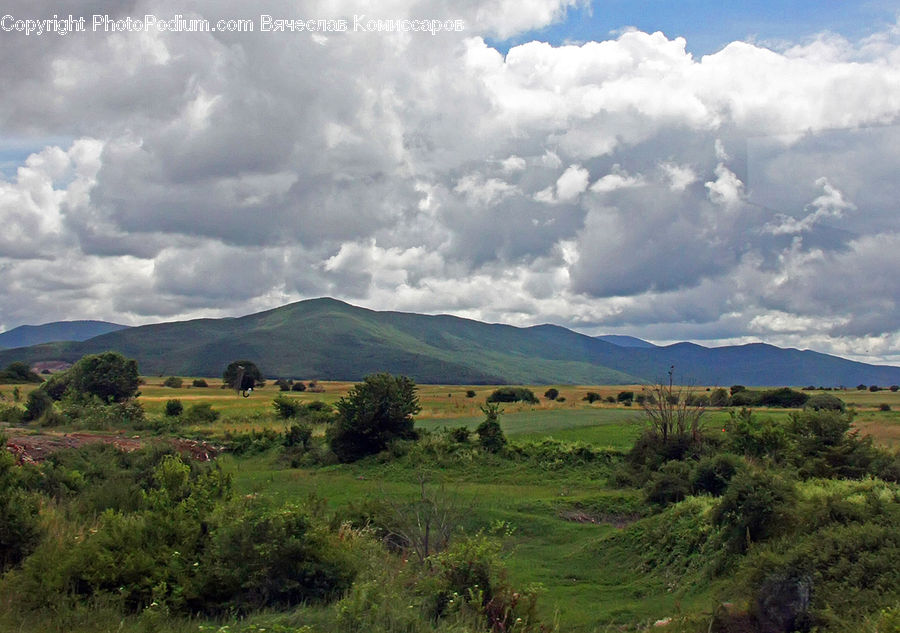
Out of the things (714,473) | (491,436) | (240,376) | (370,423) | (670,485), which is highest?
(714,473)

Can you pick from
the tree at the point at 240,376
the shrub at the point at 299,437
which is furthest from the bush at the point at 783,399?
the tree at the point at 240,376

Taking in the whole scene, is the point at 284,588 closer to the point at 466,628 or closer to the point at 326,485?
the point at 466,628

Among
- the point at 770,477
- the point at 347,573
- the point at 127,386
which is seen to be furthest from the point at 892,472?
the point at 127,386

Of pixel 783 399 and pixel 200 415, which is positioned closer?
pixel 200 415

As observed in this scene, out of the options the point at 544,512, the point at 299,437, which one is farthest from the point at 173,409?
the point at 544,512

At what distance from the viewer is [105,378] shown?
73.0 meters

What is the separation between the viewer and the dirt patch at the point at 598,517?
24.9 metres

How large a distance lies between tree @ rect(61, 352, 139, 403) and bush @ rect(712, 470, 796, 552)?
65.4 m

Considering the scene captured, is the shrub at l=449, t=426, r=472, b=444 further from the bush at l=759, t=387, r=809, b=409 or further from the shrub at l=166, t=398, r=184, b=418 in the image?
the bush at l=759, t=387, r=809, b=409

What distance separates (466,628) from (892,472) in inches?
599

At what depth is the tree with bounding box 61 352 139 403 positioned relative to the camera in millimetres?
72562

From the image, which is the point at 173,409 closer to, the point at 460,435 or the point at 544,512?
the point at 460,435

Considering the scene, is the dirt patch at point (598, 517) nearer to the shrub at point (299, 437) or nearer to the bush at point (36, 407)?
the shrub at point (299, 437)

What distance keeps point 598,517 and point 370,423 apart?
17.0 metres
